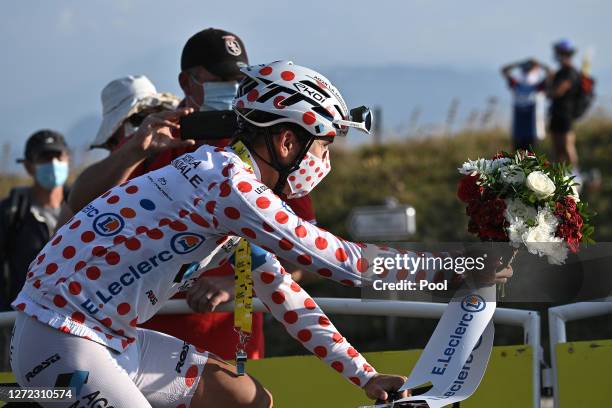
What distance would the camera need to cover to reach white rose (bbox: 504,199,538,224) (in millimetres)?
4734

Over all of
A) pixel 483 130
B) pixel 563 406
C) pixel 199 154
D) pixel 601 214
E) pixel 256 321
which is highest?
pixel 483 130

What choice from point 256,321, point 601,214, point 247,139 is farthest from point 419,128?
point 247,139

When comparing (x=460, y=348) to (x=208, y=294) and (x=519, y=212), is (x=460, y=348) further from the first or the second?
(x=208, y=294)

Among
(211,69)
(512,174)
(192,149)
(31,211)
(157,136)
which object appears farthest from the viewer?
(31,211)

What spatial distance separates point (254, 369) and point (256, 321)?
41 cm

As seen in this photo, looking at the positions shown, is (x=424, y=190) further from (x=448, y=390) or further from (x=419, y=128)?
(x=448, y=390)

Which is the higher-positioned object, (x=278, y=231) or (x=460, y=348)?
(x=278, y=231)

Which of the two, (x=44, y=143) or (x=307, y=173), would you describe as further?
(x=44, y=143)

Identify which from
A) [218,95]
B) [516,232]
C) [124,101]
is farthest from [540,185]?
[124,101]

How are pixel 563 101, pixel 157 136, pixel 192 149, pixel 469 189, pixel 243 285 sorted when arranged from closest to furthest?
1. pixel 243 285
2. pixel 469 189
3. pixel 157 136
4. pixel 192 149
5. pixel 563 101

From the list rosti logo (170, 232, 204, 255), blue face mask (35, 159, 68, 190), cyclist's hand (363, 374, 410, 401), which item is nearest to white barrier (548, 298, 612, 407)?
cyclist's hand (363, 374, 410, 401)

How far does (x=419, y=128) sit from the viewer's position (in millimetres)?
21969

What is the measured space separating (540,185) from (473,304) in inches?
20.4
